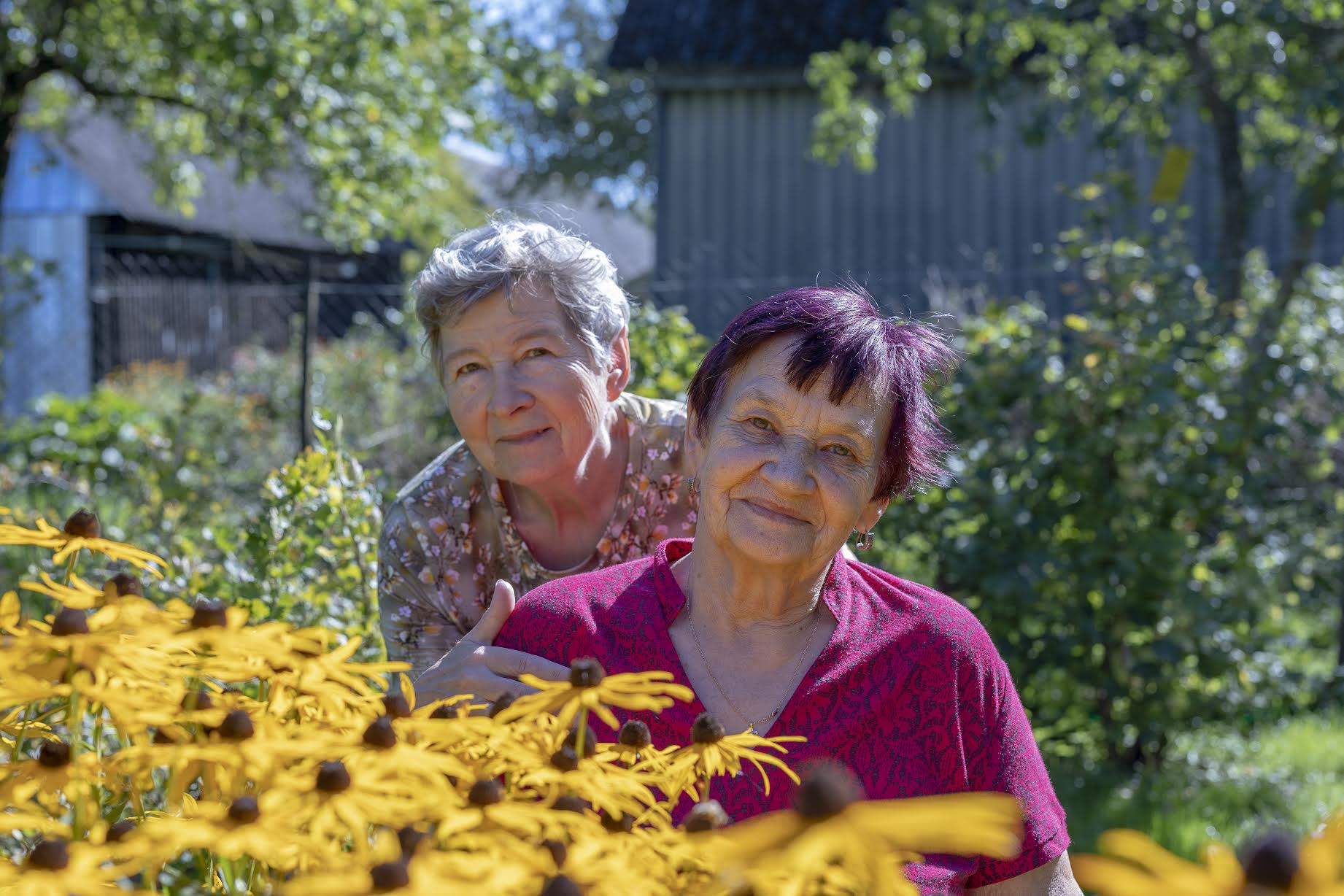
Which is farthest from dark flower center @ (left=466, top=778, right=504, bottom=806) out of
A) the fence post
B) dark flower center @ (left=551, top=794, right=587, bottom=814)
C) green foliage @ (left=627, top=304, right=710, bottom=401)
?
the fence post

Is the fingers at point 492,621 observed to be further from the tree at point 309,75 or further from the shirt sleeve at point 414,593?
the tree at point 309,75

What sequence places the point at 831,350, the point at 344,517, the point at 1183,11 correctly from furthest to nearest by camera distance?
the point at 1183,11 → the point at 344,517 → the point at 831,350

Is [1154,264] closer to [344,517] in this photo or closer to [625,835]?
[344,517]

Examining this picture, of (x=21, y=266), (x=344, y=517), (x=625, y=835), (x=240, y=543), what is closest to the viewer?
(x=625, y=835)

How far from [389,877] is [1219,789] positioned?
450 centimetres

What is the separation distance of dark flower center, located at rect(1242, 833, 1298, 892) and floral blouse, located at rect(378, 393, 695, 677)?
7.26 ft

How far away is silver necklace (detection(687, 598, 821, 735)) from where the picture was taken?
2094 millimetres

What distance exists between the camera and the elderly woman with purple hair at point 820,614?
2027mm

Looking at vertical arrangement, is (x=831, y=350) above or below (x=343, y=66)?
below

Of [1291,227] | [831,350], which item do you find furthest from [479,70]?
[831,350]

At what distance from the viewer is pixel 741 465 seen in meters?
2.05

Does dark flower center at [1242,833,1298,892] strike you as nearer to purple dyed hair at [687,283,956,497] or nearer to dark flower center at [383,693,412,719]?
dark flower center at [383,693,412,719]

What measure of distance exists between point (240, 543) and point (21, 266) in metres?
5.58

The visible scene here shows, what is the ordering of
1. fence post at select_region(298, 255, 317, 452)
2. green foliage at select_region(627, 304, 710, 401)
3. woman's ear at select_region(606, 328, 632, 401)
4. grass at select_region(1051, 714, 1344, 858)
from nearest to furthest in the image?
woman's ear at select_region(606, 328, 632, 401) < green foliage at select_region(627, 304, 710, 401) < grass at select_region(1051, 714, 1344, 858) < fence post at select_region(298, 255, 317, 452)
